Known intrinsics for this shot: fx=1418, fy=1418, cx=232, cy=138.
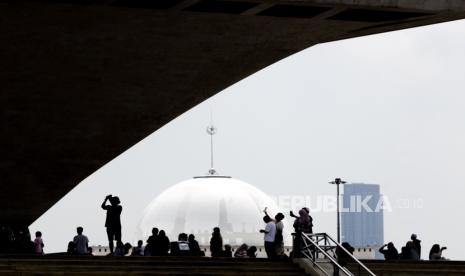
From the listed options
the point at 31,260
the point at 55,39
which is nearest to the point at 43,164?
the point at 55,39

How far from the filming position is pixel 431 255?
29.7 meters

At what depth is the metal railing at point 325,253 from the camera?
2420 cm

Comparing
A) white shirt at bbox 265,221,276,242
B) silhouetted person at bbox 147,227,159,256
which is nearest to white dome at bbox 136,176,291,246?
silhouetted person at bbox 147,227,159,256

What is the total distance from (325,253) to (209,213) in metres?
74.2

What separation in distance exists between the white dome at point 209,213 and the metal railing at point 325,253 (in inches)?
2729

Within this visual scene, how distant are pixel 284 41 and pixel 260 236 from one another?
2585 inches

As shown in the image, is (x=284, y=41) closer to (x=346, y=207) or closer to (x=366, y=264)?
(x=366, y=264)

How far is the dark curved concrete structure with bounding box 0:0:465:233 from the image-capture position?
95.0ft

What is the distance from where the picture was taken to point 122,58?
3247cm

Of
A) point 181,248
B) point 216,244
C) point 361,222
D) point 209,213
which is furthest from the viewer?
point 361,222

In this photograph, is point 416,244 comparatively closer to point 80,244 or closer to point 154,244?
point 154,244

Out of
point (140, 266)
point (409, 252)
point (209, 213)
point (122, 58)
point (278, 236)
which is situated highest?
point (122, 58)

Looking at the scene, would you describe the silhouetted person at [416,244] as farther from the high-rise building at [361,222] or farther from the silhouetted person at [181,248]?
the high-rise building at [361,222]

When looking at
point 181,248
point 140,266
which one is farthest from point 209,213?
point 140,266
